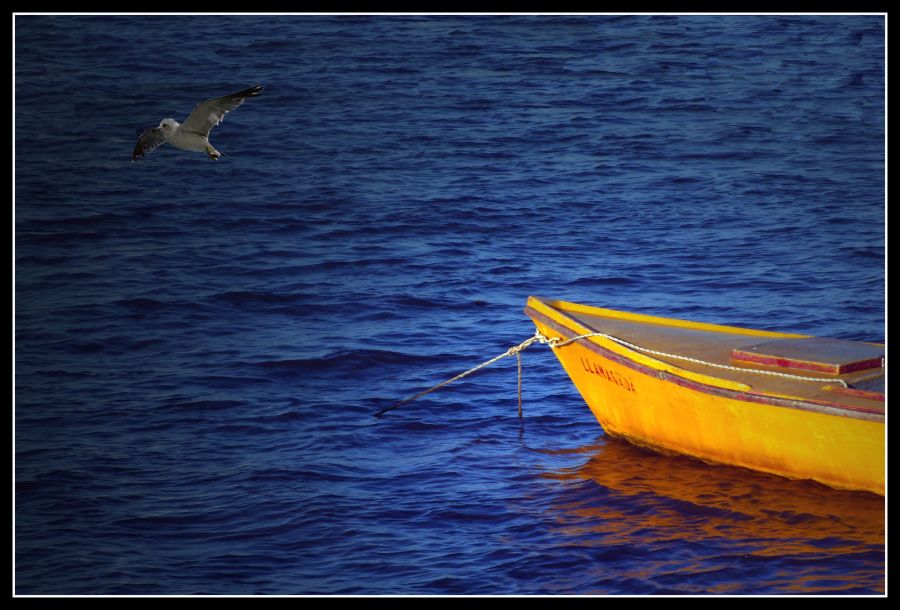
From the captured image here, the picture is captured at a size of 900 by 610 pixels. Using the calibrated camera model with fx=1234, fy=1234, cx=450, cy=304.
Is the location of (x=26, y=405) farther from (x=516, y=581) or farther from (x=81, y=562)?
(x=516, y=581)

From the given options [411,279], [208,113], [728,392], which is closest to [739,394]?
[728,392]

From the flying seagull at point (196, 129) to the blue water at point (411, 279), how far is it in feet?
10.4

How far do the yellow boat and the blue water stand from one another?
28 cm

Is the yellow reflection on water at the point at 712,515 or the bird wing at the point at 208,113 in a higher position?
the bird wing at the point at 208,113

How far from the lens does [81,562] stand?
33.0 ft

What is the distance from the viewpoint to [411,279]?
18844mm

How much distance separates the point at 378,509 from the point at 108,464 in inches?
121

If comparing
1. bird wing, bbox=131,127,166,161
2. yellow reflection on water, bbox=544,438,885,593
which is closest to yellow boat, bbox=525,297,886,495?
yellow reflection on water, bbox=544,438,885,593

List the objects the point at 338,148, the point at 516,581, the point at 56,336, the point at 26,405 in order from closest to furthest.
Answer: the point at 516,581
the point at 26,405
the point at 56,336
the point at 338,148

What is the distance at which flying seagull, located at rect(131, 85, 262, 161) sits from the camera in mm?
10672

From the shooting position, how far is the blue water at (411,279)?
1017 centimetres

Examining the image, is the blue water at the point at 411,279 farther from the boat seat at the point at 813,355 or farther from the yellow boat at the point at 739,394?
the boat seat at the point at 813,355

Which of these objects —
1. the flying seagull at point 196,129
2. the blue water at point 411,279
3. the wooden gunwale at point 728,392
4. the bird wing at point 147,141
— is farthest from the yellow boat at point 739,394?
the bird wing at point 147,141

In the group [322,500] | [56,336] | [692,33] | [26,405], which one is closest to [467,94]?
[692,33]
